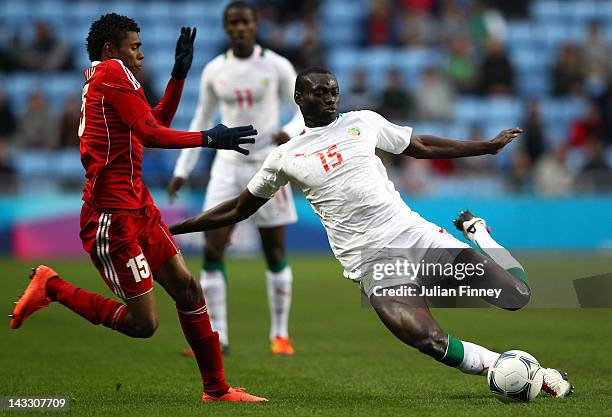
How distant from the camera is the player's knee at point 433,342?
21.1 ft

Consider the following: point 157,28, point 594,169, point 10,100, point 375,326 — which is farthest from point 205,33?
point 375,326

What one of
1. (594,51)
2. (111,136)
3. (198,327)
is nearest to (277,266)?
(198,327)

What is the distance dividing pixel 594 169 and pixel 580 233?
3.66 ft

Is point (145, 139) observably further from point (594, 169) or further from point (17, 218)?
point (594, 169)

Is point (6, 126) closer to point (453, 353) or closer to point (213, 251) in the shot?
point (213, 251)

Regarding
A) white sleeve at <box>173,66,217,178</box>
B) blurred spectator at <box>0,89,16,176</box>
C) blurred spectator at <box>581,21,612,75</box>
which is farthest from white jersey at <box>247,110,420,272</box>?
blurred spectator at <box>581,21,612,75</box>

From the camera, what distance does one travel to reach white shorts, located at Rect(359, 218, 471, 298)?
6.74 m

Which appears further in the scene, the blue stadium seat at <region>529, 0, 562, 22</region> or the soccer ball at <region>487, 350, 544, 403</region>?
the blue stadium seat at <region>529, 0, 562, 22</region>

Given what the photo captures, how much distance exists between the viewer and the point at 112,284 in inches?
265

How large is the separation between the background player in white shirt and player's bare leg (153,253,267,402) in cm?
253

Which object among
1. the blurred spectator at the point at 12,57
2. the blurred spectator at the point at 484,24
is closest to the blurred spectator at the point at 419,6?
the blurred spectator at the point at 484,24

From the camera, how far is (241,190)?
9617 millimetres

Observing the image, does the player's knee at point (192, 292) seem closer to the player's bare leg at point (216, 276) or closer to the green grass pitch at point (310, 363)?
the green grass pitch at point (310, 363)

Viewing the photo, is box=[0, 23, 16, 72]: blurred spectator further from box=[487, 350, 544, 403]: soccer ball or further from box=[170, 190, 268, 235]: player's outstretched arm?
box=[487, 350, 544, 403]: soccer ball
